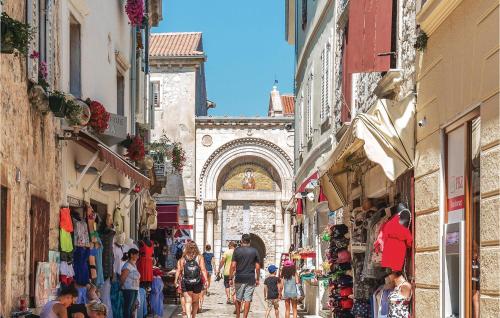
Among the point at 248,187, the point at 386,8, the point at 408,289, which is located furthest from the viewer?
the point at 248,187

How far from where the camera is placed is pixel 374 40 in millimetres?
11484

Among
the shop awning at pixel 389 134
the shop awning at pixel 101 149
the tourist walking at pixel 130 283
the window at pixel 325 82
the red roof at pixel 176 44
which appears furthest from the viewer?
the red roof at pixel 176 44

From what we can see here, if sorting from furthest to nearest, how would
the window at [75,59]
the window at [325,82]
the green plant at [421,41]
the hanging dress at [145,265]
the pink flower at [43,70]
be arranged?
1. the window at [325,82]
2. the hanging dress at [145,265]
3. the window at [75,59]
4. the pink flower at [43,70]
5. the green plant at [421,41]

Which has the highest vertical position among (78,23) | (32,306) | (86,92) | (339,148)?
(78,23)

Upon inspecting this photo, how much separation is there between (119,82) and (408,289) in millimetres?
10586

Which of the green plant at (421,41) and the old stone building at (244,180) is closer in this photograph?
the green plant at (421,41)

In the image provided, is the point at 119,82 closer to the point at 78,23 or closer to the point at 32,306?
the point at 78,23

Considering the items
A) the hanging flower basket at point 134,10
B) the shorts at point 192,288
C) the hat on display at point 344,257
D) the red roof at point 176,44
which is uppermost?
the red roof at point 176,44

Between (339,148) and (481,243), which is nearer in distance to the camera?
(481,243)

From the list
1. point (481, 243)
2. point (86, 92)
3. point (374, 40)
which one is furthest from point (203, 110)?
point (481, 243)

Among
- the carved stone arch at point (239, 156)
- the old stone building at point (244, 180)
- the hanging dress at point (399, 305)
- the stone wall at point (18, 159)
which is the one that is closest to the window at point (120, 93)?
the stone wall at point (18, 159)

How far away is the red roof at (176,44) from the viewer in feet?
137

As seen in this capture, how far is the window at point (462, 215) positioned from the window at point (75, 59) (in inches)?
A: 269

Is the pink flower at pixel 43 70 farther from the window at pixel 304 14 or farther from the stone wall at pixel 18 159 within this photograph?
the window at pixel 304 14
